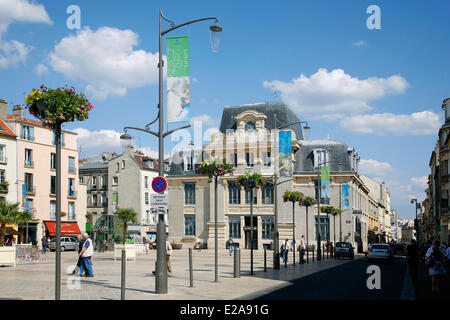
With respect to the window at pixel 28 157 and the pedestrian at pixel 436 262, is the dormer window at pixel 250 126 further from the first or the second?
the pedestrian at pixel 436 262

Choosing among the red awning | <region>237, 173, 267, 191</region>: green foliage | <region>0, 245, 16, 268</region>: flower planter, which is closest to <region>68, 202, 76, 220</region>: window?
the red awning

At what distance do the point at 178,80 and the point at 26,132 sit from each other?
148 ft

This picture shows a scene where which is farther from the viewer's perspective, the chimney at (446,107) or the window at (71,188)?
the window at (71,188)

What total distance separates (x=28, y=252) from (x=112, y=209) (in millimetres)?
43395

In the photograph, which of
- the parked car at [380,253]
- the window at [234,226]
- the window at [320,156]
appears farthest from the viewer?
the window at [320,156]

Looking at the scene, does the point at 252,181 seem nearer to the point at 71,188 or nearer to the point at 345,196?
the point at 345,196

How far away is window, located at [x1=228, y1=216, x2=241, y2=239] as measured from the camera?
6038 centimetres

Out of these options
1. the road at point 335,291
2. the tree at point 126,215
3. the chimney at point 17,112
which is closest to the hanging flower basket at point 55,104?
the road at point 335,291

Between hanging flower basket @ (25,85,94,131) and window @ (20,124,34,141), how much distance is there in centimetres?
4668

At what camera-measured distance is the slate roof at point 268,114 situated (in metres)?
62.5

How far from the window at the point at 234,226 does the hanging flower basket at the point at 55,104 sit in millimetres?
49009

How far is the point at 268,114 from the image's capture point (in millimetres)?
63438

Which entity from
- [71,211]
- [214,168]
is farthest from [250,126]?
[214,168]

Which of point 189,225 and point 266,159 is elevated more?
point 266,159
